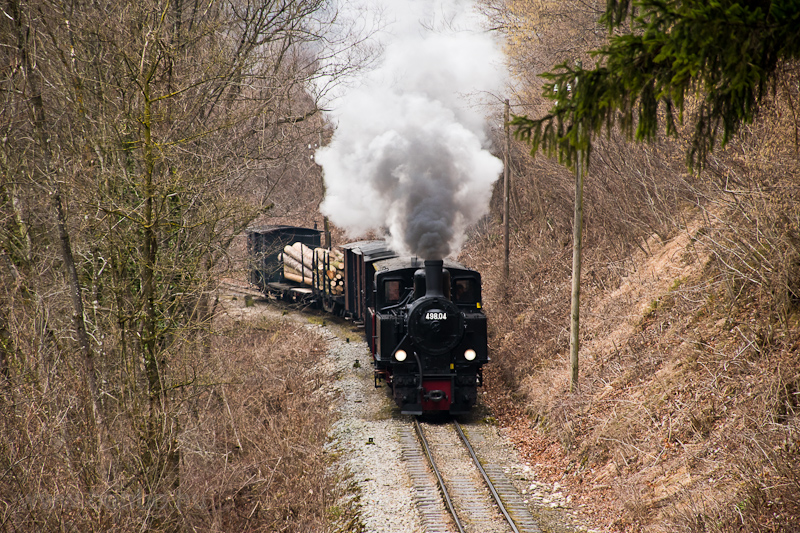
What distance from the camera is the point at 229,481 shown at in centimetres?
923

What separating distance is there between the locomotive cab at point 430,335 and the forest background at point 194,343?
1456 mm

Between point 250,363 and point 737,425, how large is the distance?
980 cm

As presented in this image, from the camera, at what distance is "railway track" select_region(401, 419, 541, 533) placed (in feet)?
24.8

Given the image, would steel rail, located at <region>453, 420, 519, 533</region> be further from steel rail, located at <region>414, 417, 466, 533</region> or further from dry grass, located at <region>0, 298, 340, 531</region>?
dry grass, located at <region>0, 298, 340, 531</region>

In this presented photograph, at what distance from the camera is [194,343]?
8.66m

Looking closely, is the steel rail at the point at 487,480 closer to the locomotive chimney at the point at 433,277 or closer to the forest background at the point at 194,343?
the forest background at the point at 194,343

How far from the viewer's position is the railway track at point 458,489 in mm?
7547

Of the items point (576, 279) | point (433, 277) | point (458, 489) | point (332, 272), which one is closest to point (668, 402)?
point (576, 279)

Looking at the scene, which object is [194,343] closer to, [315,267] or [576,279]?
[576,279]

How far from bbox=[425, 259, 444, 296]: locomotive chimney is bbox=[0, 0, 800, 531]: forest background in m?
2.82

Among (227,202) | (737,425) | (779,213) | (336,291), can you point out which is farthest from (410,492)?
(336,291)

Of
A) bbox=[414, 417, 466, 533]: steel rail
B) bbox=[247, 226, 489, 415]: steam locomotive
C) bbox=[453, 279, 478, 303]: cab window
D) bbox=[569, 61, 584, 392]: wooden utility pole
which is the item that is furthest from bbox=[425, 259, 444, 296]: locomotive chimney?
bbox=[414, 417, 466, 533]: steel rail

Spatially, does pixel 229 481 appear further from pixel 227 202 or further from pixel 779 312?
pixel 779 312

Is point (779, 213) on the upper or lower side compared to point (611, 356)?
upper
